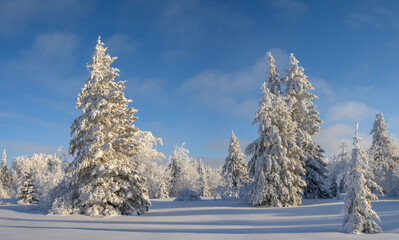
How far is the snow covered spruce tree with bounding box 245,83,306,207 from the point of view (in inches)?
848

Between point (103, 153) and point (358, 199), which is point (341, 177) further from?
point (103, 153)

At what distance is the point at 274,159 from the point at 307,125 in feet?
30.2

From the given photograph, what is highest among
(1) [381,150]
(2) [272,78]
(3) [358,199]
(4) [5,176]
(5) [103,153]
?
(2) [272,78]

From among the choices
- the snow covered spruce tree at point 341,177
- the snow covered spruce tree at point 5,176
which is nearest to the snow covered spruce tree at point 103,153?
the snow covered spruce tree at point 341,177

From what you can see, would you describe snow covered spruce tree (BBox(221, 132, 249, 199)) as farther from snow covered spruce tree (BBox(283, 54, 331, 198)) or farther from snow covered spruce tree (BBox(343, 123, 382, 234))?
snow covered spruce tree (BBox(343, 123, 382, 234))

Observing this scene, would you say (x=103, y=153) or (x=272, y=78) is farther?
(x=272, y=78)

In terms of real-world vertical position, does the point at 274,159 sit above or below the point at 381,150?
below

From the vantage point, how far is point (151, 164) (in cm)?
4109

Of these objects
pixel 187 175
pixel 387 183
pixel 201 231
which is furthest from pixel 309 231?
pixel 187 175

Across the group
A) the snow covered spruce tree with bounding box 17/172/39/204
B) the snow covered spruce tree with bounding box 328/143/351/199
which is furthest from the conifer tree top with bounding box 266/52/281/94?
the snow covered spruce tree with bounding box 17/172/39/204

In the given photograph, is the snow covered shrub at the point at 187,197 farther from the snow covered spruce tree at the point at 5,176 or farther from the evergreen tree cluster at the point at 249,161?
the snow covered spruce tree at the point at 5,176

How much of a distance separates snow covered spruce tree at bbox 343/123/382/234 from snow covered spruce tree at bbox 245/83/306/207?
10.5 metres

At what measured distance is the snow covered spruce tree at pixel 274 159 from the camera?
21531 mm

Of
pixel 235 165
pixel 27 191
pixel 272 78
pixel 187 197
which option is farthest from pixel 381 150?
pixel 27 191
